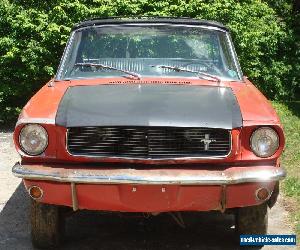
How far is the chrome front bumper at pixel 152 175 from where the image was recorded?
11.7 ft

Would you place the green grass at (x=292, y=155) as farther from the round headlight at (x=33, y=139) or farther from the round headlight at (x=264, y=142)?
the round headlight at (x=33, y=139)

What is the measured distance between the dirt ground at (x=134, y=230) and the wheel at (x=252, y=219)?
0.68 ft

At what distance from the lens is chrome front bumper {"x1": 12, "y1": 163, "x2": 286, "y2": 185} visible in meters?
3.55

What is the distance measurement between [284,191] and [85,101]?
2.64 metres

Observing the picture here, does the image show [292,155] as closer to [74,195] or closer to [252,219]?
[252,219]

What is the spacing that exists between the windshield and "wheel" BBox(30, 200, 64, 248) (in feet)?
4.29

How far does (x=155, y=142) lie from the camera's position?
3.68m

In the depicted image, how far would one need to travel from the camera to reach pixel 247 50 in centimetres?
982

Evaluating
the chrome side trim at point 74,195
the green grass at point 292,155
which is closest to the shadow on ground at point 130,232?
the chrome side trim at point 74,195

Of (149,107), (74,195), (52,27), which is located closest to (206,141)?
(149,107)

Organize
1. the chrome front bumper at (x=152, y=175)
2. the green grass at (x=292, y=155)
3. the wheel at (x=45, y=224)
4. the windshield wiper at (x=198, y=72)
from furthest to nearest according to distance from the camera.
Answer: the green grass at (x=292, y=155) → the windshield wiper at (x=198, y=72) → the wheel at (x=45, y=224) → the chrome front bumper at (x=152, y=175)

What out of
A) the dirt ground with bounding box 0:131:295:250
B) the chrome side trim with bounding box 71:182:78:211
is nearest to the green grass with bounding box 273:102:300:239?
the dirt ground with bounding box 0:131:295:250

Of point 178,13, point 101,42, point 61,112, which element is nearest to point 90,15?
point 178,13

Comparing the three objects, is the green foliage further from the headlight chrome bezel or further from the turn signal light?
the turn signal light
